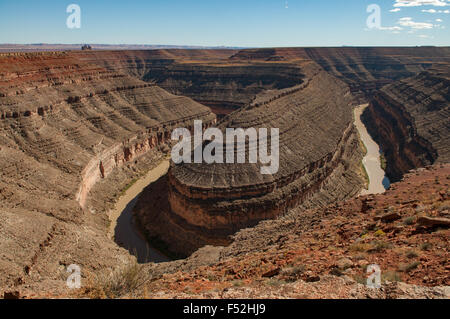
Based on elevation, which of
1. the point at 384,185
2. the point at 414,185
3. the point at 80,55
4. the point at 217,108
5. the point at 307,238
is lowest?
the point at 384,185

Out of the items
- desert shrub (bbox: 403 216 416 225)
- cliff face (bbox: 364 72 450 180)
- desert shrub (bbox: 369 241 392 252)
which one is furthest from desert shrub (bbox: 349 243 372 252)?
cliff face (bbox: 364 72 450 180)

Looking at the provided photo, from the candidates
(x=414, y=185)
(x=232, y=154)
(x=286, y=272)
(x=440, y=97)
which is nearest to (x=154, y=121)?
(x=232, y=154)

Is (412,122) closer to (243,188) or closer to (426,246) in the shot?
(243,188)

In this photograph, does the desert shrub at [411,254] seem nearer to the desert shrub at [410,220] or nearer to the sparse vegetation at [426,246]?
the sparse vegetation at [426,246]

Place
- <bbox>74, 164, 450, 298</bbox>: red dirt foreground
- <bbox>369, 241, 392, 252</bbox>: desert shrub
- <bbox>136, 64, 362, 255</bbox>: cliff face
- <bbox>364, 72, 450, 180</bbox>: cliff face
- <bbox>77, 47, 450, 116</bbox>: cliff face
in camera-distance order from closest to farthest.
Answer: <bbox>74, 164, 450, 298</bbox>: red dirt foreground → <bbox>369, 241, 392, 252</bbox>: desert shrub → <bbox>136, 64, 362, 255</bbox>: cliff face → <bbox>364, 72, 450, 180</bbox>: cliff face → <bbox>77, 47, 450, 116</bbox>: cliff face

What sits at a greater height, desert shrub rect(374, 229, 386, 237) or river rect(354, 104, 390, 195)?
desert shrub rect(374, 229, 386, 237)

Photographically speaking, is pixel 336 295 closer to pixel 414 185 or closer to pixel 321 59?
pixel 414 185

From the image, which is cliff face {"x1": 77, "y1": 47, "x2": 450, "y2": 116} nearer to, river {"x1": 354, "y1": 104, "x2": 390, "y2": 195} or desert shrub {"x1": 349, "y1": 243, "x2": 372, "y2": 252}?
river {"x1": 354, "y1": 104, "x2": 390, "y2": 195}
